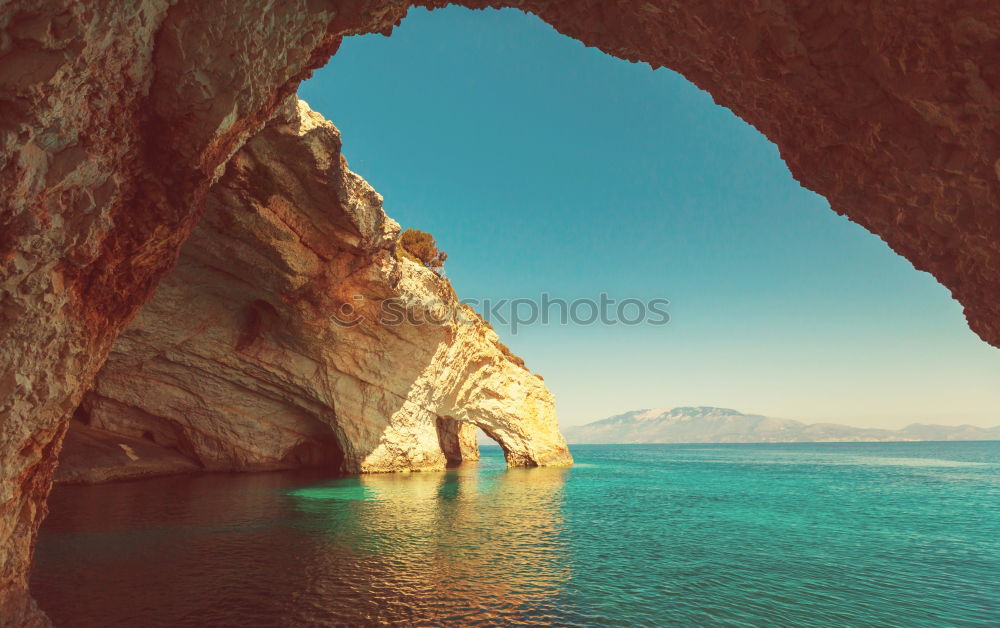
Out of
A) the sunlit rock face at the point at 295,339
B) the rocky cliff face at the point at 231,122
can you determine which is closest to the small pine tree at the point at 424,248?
the sunlit rock face at the point at 295,339

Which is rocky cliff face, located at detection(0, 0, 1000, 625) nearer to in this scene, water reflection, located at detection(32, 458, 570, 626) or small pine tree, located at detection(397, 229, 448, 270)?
water reflection, located at detection(32, 458, 570, 626)

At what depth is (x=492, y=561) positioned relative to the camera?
1246 centimetres

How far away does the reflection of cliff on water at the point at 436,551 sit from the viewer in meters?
9.62

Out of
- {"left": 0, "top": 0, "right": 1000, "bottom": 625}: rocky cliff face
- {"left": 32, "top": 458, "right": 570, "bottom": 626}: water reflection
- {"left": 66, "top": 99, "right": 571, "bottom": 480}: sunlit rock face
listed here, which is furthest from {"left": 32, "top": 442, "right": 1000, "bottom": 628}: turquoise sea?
{"left": 66, "top": 99, "right": 571, "bottom": 480}: sunlit rock face

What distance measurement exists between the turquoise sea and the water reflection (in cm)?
6

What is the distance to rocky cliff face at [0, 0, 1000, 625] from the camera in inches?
221

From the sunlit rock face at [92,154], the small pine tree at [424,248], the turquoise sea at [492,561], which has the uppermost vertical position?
the small pine tree at [424,248]

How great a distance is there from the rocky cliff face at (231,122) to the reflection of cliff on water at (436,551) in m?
5.56

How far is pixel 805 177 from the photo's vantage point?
834 centimetres

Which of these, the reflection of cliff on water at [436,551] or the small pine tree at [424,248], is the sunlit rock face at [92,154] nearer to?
the reflection of cliff on water at [436,551]

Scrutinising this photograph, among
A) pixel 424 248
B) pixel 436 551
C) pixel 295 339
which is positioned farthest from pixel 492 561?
pixel 424 248

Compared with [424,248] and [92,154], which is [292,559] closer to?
[92,154]

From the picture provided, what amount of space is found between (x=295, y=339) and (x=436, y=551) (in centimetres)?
1748

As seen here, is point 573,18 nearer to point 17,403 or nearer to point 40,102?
point 40,102
